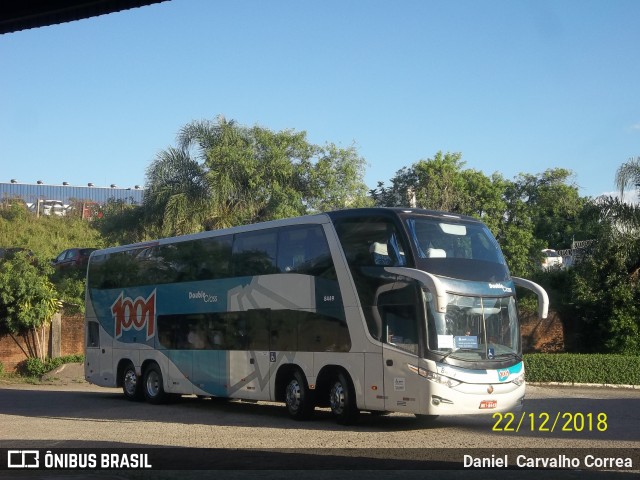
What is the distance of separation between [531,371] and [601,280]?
499cm

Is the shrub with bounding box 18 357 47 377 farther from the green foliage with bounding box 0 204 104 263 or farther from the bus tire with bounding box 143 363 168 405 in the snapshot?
the green foliage with bounding box 0 204 104 263

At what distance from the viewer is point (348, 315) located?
16.9m

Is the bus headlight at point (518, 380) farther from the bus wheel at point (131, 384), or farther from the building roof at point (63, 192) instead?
the building roof at point (63, 192)

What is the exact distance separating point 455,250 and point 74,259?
31182 millimetres

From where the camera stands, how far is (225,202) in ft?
124

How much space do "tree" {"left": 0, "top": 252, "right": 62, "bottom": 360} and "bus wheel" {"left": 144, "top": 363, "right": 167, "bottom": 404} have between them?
11.7 meters

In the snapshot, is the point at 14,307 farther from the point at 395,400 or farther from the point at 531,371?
the point at 395,400

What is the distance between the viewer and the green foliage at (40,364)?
33.5 m

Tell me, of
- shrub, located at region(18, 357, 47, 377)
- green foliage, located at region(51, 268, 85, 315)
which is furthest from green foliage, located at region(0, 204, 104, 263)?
shrub, located at region(18, 357, 47, 377)

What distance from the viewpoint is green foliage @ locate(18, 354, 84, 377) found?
33.5 m

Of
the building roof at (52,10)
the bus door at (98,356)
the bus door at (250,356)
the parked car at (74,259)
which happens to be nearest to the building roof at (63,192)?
the parked car at (74,259)

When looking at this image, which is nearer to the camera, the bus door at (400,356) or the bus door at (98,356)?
the bus door at (400,356)

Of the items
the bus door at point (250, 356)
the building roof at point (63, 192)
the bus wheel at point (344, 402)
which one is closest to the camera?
Result: the bus wheel at point (344, 402)

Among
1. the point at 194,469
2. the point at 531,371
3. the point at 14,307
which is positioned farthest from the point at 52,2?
the point at 14,307
